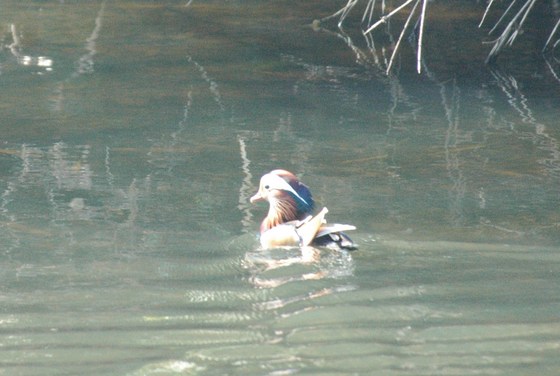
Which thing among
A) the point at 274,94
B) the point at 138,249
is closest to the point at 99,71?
the point at 274,94

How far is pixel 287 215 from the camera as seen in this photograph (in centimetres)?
774

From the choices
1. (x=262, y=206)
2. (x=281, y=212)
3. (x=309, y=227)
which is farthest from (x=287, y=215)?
(x=262, y=206)

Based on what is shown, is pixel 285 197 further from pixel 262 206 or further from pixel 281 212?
pixel 262 206

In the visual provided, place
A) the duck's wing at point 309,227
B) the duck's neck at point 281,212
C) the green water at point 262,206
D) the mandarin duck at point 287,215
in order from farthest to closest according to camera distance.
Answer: the duck's neck at point 281,212, the mandarin duck at point 287,215, the duck's wing at point 309,227, the green water at point 262,206

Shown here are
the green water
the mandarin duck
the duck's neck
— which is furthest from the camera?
the duck's neck

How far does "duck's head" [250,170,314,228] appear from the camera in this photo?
7718 millimetres

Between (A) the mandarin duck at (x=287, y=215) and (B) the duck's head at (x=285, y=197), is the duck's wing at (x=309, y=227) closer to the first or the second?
(A) the mandarin duck at (x=287, y=215)

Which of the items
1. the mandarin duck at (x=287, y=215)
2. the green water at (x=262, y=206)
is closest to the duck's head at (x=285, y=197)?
the mandarin duck at (x=287, y=215)

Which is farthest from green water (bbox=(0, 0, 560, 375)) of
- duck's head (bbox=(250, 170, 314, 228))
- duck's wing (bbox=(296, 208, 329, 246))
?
duck's head (bbox=(250, 170, 314, 228))

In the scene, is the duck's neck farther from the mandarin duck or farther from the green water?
the green water

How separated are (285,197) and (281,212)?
11 centimetres

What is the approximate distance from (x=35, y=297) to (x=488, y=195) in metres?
3.96

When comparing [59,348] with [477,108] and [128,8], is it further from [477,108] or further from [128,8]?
[128,8]

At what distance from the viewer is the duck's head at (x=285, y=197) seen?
304 inches
